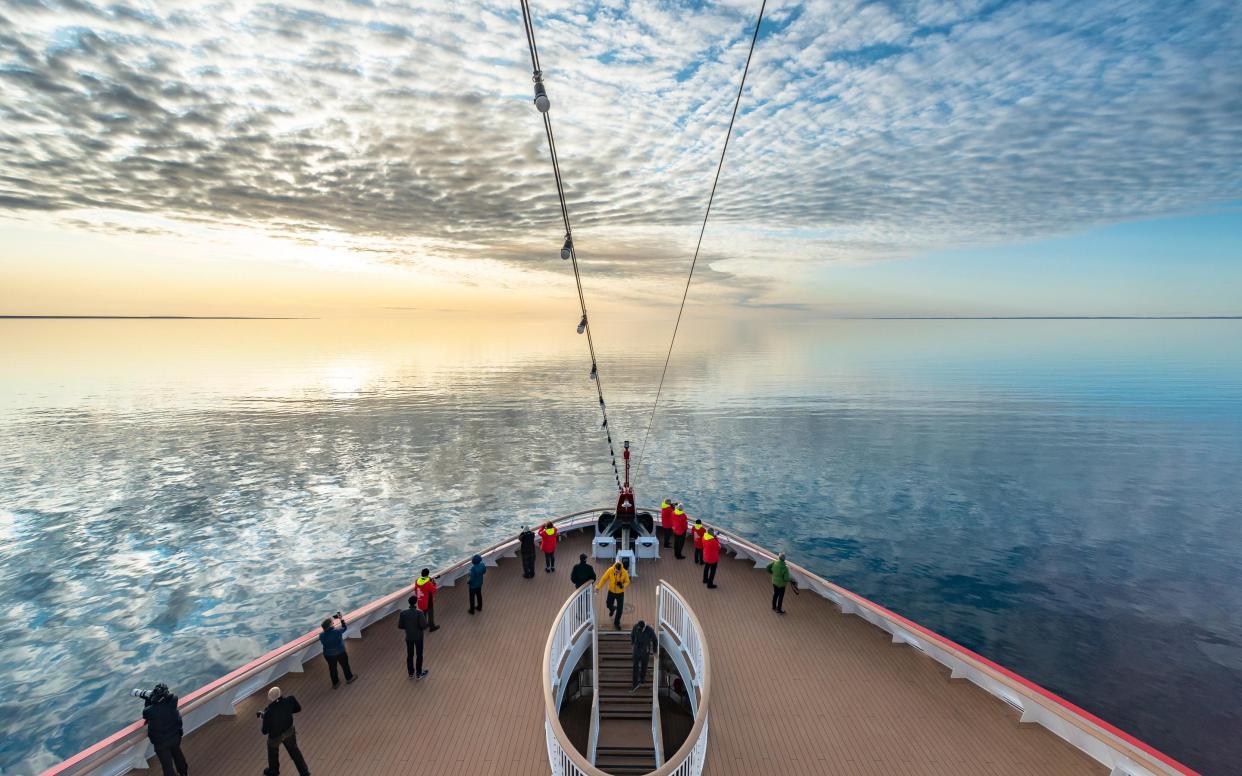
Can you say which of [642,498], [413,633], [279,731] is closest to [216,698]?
[279,731]

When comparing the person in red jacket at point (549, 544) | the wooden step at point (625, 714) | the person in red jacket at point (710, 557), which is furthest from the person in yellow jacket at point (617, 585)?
the person in red jacket at point (549, 544)

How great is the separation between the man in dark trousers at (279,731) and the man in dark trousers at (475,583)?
16.9 feet

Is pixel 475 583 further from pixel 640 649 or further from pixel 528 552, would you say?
pixel 640 649

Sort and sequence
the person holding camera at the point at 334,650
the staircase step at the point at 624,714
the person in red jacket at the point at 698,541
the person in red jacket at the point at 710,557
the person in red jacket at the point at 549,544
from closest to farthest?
the person holding camera at the point at 334,650 < the staircase step at the point at 624,714 < the person in red jacket at the point at 710,557 < the person in red jacket at the point at 549,544 < the person in red jacket at the point at 698,541

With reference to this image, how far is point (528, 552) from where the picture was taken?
50.0 ft

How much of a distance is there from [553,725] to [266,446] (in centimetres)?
4613

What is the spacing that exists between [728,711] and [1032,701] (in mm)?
5293

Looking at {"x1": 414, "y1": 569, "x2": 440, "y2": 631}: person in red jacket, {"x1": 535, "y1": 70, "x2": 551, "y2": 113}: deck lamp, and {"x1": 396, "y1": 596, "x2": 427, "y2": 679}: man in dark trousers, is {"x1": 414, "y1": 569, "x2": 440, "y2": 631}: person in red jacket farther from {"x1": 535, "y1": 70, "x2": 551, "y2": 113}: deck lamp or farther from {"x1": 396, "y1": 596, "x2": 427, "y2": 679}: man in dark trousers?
{"x1": 535, "y1": 70, "x2": 551, "y2": 113}: deck lamp

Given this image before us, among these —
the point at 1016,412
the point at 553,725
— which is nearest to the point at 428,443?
the point at 553,725

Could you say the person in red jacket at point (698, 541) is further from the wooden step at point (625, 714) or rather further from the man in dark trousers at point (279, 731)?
the man in dark trousers at point (279, 731)

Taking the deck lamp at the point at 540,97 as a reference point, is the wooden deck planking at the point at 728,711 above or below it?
below

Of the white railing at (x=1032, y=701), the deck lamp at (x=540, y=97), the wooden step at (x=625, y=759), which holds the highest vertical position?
the deck lamp at (x=540, y=97)

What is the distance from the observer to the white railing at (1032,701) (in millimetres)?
7602

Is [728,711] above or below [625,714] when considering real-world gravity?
above
